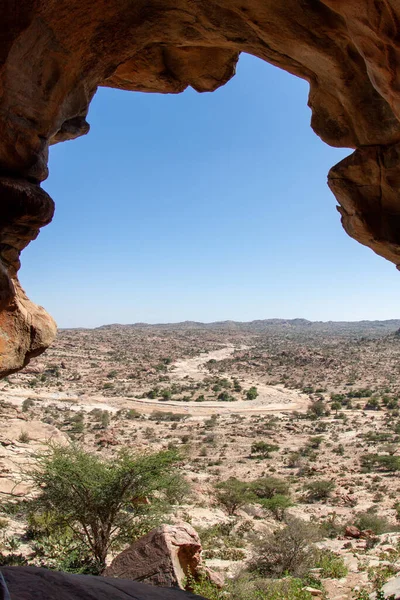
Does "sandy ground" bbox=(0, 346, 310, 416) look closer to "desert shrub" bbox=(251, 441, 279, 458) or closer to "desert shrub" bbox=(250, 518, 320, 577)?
"desert shrub" bbox=(251, 441, 279, 458)

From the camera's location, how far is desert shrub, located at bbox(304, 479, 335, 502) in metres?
19.0

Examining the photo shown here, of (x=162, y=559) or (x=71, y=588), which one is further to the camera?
(x=162, y=559)

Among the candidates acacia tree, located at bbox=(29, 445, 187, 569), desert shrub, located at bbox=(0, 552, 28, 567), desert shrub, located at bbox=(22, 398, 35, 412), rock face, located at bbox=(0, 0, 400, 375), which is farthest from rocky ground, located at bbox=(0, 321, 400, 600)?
rock face, located at bbox=(0, 0, 400, 375)

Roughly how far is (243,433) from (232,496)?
1352 centimetres

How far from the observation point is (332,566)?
10781 mm

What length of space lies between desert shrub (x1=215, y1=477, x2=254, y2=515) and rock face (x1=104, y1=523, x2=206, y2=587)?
7.98m

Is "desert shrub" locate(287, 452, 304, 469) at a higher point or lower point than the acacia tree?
lower

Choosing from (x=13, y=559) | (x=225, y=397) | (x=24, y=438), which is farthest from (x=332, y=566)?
(x=225, y=397)

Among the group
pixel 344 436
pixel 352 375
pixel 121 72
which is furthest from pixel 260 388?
pixel 121 72

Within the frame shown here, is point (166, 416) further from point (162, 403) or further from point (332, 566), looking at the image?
point (332, 566)

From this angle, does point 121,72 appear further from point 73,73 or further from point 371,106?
point 371,106

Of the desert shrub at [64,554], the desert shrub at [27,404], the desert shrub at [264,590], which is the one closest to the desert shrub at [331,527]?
the desert shrub at [264,590]

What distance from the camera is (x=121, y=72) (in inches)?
339

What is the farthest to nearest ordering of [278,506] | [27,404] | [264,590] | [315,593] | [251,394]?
[251,394] < [27,404] < [278,506] < [264,590] < [315,593]
